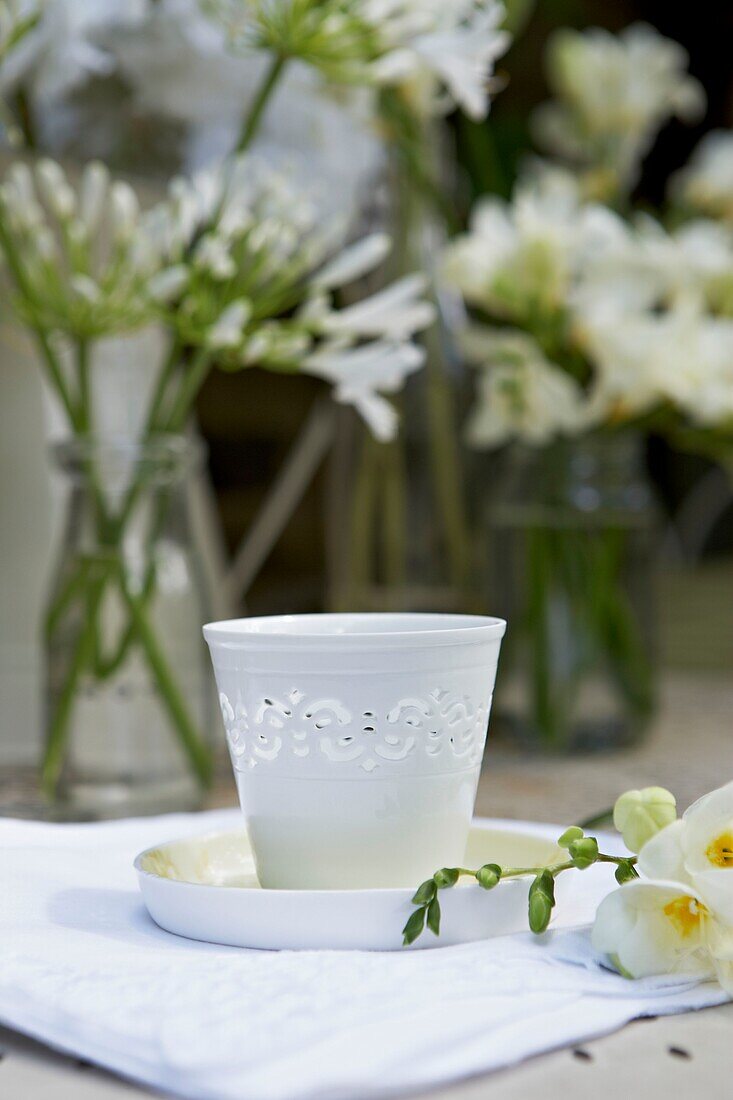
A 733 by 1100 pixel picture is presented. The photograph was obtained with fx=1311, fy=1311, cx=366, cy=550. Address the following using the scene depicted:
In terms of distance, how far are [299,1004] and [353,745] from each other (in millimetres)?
64

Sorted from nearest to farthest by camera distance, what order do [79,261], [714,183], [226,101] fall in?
[79,261] < [226,101] < [714,183]

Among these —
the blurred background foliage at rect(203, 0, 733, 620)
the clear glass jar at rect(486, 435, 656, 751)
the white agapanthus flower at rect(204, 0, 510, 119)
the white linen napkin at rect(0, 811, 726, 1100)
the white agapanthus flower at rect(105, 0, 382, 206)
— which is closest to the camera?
the white linen napkin at rect(0, 811, 726, 1100)

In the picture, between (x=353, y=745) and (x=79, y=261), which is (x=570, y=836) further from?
(x=79, y=261)

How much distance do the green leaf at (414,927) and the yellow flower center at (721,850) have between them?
0.06m

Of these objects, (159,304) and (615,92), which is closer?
(159,304)

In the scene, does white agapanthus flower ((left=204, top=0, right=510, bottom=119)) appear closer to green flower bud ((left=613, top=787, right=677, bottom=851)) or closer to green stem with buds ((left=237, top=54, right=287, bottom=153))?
green stem with buds ((left=237, top=54, right=287, bottom=153))

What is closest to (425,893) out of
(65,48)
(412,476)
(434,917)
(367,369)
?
(434,917)

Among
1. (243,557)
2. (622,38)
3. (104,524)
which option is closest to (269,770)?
(104,524)

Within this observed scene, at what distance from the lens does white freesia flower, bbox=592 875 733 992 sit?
0.27m

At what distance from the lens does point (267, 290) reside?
57 cm

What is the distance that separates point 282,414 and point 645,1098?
0.83m

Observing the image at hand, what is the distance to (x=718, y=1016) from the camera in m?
0.27

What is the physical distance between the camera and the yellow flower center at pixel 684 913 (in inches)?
10.7

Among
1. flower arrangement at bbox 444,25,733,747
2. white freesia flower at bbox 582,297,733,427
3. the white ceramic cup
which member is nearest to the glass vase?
flower arrangement at bbox 444,25,733,747
